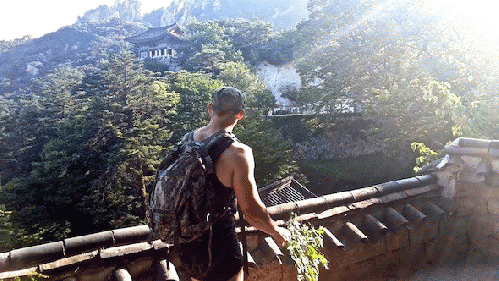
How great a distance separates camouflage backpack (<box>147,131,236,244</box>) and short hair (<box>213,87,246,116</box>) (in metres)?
0.11

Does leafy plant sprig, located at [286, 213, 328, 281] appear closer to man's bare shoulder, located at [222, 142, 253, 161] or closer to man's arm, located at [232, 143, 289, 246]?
man's arm, located at [232, 143, 289, 246]

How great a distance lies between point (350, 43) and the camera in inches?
808

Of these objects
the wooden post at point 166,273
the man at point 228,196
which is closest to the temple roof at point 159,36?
the wooden post at point 166,273

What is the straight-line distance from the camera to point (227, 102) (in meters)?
1.91

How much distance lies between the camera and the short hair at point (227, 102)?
1908 millimetres

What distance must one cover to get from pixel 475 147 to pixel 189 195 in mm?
3049

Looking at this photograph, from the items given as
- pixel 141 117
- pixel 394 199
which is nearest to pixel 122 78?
pixel 141 117

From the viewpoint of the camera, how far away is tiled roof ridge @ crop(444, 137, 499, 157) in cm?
357

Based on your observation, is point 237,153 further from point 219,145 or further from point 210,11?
point 210,11

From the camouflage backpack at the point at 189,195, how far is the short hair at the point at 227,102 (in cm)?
11

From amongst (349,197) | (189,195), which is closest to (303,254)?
(189,195)

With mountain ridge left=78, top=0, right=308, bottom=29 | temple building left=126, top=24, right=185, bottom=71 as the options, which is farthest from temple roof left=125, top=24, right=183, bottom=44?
mountain ridge left=78, top=0, right=308, bottom=29

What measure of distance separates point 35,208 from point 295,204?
16956 millimetres

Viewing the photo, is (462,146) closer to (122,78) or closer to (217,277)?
(217,277)
